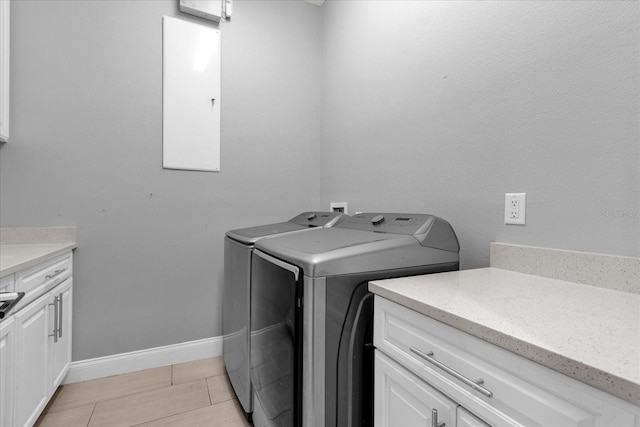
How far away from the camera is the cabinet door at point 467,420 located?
2.12ft

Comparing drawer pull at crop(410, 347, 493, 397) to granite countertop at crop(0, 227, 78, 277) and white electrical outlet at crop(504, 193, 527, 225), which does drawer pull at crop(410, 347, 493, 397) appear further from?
granite countertop at crop(0, 227, 78, 277)

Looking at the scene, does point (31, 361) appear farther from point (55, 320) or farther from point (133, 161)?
point (133, 161)

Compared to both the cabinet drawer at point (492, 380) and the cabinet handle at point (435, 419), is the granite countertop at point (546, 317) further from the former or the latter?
the cabinet handle at point (435, 419)

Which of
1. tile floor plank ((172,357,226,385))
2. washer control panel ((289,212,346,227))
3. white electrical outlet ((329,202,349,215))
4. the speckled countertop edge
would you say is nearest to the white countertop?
tile floor plank ((172,357,226,385))

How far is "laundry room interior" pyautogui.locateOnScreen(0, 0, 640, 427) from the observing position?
0.98 m

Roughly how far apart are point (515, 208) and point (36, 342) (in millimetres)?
2076

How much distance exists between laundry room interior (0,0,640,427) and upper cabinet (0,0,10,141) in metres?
0.06

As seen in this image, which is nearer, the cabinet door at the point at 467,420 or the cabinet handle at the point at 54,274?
the cabinet door at the point at 467,420

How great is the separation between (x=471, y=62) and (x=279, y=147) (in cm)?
146

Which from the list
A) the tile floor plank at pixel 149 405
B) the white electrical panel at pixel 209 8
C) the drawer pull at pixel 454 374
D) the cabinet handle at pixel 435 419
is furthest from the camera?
the white electrical panel at pixel 209 8

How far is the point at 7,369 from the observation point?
1.13 metres

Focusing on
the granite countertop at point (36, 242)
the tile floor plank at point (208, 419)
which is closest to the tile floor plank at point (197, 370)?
the tile floor plank at point (208, 419)

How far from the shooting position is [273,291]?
48.4 inches

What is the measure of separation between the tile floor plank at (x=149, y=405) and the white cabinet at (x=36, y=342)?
268 millimetres
